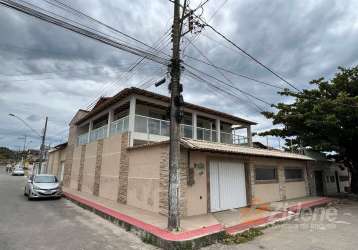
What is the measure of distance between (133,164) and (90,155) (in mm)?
7284

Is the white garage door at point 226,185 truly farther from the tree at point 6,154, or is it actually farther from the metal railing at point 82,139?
the tree at point 6,154

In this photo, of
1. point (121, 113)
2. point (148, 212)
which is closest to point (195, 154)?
point (148, 212)

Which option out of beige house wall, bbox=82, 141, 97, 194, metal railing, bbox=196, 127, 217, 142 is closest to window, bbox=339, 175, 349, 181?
metal railing, bbox=196, 127, 217, 142

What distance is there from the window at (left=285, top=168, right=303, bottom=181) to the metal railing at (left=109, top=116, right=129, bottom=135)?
10.8 meters

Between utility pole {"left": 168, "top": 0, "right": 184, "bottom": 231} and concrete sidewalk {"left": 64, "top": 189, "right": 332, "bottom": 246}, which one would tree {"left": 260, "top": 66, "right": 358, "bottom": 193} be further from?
utility pole {"left": 168, "top": 0, "right": 184, "bottom": 231}

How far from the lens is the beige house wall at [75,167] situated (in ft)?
64.9

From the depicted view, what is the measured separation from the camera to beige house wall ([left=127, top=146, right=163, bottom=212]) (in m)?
9.96

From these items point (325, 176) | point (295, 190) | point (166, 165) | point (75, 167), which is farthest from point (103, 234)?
point (325, 176)

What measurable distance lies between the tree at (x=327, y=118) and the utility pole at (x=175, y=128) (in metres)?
11.5

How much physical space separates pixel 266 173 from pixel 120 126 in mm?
9085

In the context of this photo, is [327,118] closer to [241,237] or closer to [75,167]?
[241,237]

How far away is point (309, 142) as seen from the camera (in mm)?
17219

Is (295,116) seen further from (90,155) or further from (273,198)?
(90,155)

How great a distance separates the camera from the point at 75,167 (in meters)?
20.5
